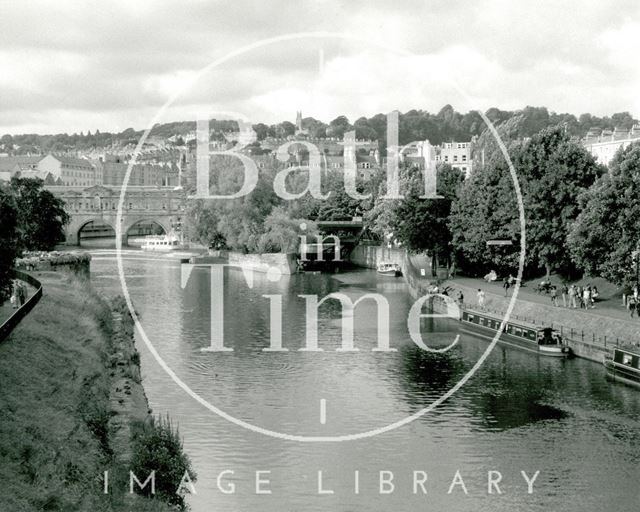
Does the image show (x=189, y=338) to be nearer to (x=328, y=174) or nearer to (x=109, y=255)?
(x=109, y=255)

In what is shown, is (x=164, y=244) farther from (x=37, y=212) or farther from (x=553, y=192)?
(x=553, y=192)

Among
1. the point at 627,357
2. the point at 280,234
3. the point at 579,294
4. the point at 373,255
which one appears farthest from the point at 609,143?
the point at 627,357

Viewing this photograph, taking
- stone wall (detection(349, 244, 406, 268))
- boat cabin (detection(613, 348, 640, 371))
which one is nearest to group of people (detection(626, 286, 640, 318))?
A: boat cabin (detection(613, 348, 640, 371))

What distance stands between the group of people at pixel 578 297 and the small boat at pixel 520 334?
295cm

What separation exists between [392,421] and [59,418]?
10701 millimetres

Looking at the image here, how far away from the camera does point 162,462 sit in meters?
18.3

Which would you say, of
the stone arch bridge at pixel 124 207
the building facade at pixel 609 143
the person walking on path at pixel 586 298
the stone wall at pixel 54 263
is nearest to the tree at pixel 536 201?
the person walking on path at pixel 586 298

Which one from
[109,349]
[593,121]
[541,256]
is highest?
[593,121]

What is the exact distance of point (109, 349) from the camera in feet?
99.8

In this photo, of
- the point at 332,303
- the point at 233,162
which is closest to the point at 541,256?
the point at 332,303

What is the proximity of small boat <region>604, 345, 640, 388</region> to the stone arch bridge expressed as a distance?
270 feet

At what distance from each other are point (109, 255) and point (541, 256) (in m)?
60.8

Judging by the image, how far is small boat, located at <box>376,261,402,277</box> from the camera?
2965 inches

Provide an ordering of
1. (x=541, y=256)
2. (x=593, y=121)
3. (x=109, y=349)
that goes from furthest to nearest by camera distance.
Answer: (x=593, y=121)
(x=541, y=256)
(x=109, y=349)
